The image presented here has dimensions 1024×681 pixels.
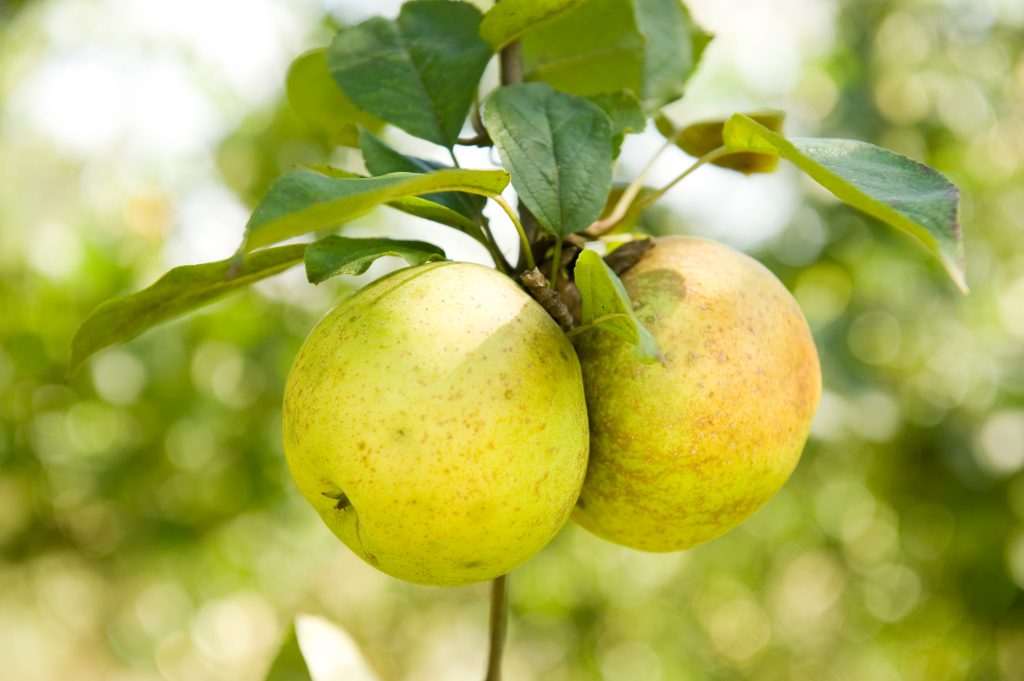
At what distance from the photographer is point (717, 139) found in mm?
892

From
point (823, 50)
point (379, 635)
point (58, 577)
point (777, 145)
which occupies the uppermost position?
point (777, 145)

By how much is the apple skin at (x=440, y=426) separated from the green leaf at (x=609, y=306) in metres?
0.04

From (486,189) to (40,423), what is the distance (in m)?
1.98

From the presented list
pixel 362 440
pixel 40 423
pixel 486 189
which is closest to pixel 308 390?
pixel 362 440

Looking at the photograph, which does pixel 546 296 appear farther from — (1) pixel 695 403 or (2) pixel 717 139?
(2) pixel 717 139

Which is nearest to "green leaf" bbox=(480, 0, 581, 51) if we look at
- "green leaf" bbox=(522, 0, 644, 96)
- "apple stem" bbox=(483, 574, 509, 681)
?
"green leaf" bbox=(522, 0, 644, 96)

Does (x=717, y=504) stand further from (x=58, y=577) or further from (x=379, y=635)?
(x=379, y=635)

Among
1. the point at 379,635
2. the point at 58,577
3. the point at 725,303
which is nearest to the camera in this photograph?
the point at 725,303

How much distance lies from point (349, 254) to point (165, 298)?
16 cm

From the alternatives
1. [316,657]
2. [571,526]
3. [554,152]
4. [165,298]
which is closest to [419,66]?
[554,152]

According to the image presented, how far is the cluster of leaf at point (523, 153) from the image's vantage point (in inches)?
19.4

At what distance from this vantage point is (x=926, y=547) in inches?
93.4

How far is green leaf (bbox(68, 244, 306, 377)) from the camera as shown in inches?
26.4

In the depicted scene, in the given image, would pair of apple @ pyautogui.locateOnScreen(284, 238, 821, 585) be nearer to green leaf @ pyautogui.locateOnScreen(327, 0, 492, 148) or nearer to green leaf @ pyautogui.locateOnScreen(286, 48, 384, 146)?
green leaf @ pyautogui.locateOnScreen(327, 0, 492, 148)
